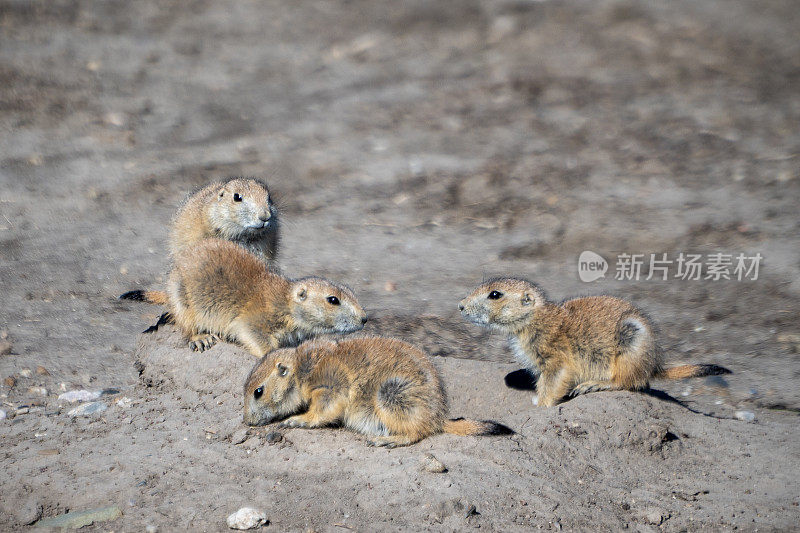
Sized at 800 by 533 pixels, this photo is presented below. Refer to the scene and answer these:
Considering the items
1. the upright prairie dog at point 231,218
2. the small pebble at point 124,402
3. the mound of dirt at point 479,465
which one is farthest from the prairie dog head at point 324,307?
the small pebble at point 124,402

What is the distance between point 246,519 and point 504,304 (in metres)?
2.73

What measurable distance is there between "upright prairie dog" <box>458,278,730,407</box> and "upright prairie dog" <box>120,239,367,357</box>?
1.07 meters

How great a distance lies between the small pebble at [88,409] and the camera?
214 inches

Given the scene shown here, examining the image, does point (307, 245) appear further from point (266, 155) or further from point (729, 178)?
point (729, 178)

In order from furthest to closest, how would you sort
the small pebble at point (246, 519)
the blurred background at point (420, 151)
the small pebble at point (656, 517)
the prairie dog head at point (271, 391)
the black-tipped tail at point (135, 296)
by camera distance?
1. the blurred background at point (420, 151)
2. the black-tipped tail at point (135, 296)
3. the prairie dog head at point (271, 391)
4. the small pebble at point (656, 517)
5. the small pebble at point (246, 519)

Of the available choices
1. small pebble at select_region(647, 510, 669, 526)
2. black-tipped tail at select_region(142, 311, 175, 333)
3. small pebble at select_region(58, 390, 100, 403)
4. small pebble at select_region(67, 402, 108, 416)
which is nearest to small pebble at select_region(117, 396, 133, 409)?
small pebble at select_region(67, 402, 108, 416)

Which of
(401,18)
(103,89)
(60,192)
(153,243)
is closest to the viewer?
(153,243)

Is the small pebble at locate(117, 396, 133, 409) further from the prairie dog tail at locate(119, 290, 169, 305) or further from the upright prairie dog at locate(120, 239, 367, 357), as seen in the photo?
the prairie dog tail at locate(119, 290, 169, 305)

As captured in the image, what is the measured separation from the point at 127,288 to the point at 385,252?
2.76 m

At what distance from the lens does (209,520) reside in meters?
4.16

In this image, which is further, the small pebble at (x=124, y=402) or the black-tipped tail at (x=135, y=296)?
the black-tipped tail at (x=135, y=296)

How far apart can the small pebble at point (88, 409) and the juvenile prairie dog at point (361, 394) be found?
1.15 metres

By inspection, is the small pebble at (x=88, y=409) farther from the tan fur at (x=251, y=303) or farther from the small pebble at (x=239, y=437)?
the small pebble at (x=239, y=437)

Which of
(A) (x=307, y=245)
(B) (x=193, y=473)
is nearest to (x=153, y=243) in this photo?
(A) (x=307, y=245)
